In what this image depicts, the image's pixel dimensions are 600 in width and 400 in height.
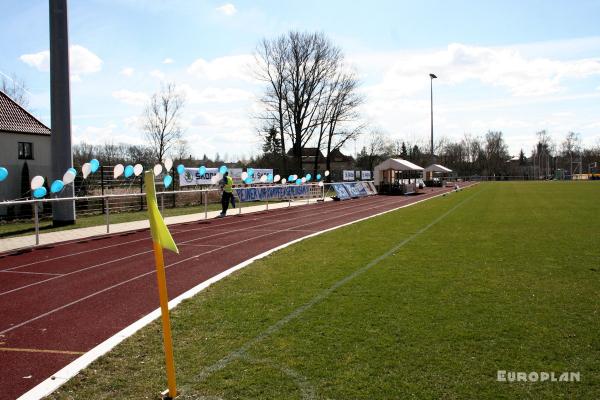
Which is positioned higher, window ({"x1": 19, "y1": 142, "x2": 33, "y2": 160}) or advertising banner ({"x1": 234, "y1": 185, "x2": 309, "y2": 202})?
window ({"x1": 19, "y1": 142, "x2": 33, "y2": 160})

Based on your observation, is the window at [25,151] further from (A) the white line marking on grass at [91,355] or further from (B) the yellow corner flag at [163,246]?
(B) the yellow corner flag at [163,246]

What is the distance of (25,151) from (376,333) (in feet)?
94.4

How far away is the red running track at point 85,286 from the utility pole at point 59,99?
14.2 ft

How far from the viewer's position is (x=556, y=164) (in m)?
125

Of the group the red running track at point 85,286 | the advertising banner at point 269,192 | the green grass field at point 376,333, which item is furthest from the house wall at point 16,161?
the green grass field at point 376,333

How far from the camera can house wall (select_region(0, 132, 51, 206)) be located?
26.8 metres

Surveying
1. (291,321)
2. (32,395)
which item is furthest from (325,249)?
(32,395)

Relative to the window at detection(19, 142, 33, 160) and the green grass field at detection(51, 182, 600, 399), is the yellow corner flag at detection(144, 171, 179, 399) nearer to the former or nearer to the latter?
the green grass field at detection(51, 182, 600, 399)

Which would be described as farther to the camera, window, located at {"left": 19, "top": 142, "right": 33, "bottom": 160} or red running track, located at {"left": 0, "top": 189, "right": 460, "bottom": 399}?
window, located at {"left": 19, "top": 142, "right": 33, "bottom": 160}

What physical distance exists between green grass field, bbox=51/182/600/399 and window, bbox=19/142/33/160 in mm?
24124

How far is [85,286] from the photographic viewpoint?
25.6 feet

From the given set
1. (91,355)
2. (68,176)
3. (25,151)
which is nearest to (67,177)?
(68,176)

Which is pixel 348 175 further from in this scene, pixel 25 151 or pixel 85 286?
pixel 85 286

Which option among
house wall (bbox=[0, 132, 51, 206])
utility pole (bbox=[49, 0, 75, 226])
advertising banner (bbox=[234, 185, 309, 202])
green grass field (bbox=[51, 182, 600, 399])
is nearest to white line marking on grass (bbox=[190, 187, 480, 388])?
green grass field (bbox=[51, 182, 600, 399])
